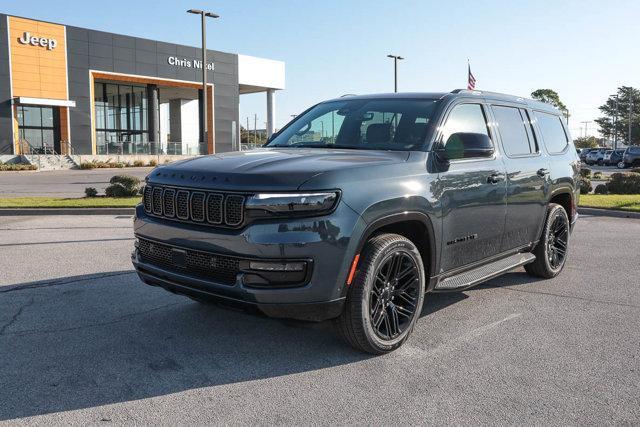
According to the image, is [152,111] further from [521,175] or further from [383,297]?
[383,297]

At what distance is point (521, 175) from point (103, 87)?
51789 mm

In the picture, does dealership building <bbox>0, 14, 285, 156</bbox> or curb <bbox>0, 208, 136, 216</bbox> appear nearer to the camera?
curb <bbox>0, 208, 136, 216</bbox>

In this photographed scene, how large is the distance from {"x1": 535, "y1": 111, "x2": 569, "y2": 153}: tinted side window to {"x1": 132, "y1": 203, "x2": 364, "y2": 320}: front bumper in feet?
11.5

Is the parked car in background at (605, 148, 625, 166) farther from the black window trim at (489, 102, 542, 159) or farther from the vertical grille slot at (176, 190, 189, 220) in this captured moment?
the vertical grille slot at (176, 190, 189, 220)

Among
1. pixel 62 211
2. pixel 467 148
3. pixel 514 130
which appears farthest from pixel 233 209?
pixel 62 211

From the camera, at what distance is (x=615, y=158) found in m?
47.9

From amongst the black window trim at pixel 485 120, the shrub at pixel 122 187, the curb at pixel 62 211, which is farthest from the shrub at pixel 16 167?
the black window trim at pixel 485 120

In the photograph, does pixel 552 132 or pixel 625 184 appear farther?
pixel 625 184

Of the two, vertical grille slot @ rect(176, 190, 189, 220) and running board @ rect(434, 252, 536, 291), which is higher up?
vertical grille slot @ rect(176, 190, 189, 220)

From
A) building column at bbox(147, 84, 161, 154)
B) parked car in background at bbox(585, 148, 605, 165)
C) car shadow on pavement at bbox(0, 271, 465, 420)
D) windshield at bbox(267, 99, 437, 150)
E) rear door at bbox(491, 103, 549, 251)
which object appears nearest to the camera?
car shadow on pavement at bbox(0, 271, 465, 420)

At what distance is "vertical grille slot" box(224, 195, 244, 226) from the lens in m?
3.74

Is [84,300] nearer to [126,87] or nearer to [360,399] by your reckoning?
[360,399]

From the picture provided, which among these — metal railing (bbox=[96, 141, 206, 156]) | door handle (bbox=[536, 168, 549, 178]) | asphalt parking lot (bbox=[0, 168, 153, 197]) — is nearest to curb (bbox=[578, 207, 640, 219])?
door handle (bbox=[536, 168, 549, 178])

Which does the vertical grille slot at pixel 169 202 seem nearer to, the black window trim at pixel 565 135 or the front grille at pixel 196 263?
the front grille at pixel 196 263
